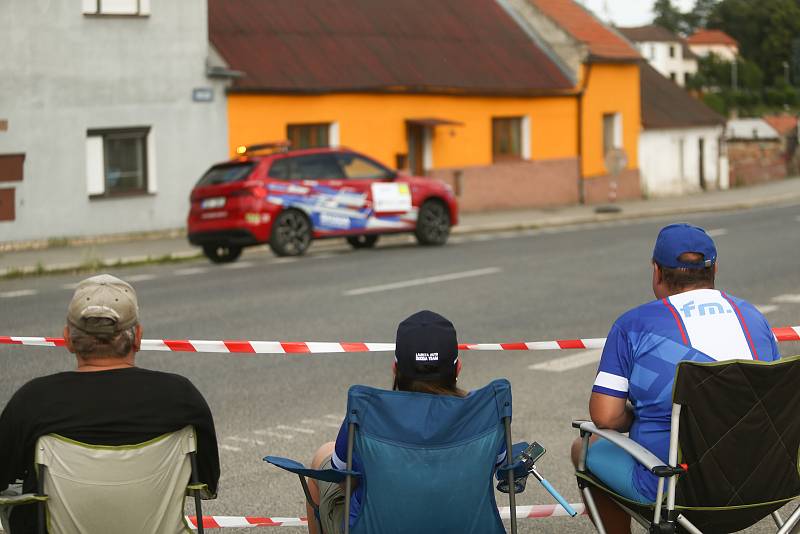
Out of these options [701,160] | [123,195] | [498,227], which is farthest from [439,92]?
[701,160]

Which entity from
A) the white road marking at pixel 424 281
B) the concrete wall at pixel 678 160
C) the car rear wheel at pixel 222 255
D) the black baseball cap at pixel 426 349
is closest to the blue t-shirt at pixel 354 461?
the black baseball cap at pixel 426 349

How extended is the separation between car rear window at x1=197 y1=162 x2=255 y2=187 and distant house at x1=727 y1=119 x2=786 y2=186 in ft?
113

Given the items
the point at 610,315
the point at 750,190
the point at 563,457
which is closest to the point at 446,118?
the point at 750,190

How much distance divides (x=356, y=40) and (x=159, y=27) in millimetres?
7365

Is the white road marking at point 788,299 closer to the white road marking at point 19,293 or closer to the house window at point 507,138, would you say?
the white road marking at point 19,293

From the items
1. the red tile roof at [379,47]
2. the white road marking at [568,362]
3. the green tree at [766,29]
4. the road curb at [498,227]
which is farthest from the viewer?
the green tree at [766,29]

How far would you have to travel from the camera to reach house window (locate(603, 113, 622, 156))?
4188 centimetres

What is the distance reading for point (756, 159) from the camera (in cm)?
5703

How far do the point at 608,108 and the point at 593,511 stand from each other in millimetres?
36855

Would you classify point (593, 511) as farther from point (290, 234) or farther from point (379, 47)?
point (379, 47)

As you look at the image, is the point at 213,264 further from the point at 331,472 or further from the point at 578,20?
the point at 578,20

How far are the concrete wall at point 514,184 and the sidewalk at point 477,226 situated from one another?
2.50 ft

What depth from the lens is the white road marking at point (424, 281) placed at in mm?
16266

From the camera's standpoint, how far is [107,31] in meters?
26.2
